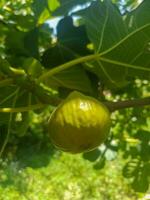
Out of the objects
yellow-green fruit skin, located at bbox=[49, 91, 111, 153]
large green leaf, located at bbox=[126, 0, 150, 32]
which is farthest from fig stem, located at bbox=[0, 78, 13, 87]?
large green leaf, located at bbox=[126, 0, 150, 32]

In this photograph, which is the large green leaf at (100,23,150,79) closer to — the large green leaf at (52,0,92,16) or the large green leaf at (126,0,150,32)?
the large green leaf at (126,0,150,32)

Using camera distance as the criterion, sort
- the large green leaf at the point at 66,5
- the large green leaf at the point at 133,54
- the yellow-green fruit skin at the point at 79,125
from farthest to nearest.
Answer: the large green leaf at the point at 66,5, the large green leaf at the point at 133,54, the yellow-green fruit skin at the point at 79,125

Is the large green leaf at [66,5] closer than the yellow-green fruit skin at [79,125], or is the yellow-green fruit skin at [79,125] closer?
the yellow-green fruit skin at [79,125]

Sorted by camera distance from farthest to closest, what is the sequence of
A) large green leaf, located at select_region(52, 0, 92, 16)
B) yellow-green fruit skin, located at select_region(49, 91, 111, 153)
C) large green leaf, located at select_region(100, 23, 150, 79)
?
large green leaf, located at select_region(52, 0, 92, 16) → large green leaf, located at select_region(100, 23, 150, 79) → yellow-green fruit skin, located at select_region(49, 91, 111, 153)

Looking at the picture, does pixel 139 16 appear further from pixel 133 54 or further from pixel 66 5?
pixel 66 5

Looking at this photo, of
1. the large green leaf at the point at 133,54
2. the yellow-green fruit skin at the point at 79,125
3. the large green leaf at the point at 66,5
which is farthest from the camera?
the large green leaf at the point at 66,5

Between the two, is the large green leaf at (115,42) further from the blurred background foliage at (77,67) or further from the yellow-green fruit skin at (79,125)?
the yellow-green fruit skin at (79,125)

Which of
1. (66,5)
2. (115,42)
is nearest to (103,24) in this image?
(115,42)

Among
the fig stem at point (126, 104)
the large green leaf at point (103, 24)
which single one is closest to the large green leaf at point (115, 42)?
the large green leaf at point (103, 24)
